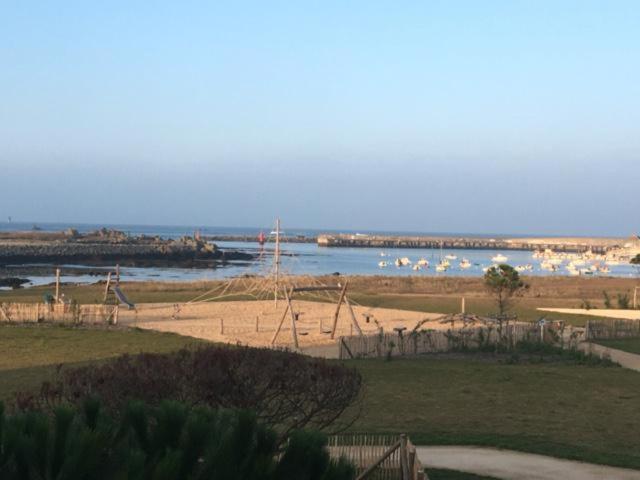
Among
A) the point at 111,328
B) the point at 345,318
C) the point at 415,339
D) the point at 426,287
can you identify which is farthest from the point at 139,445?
the point at 426,287

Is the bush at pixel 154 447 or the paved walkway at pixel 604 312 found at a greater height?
the bush at pixel 154 447

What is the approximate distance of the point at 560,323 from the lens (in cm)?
2447

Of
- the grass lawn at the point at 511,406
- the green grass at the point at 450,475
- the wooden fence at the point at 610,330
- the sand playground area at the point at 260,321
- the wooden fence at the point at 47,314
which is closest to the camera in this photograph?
the green grass at the point at 450,475

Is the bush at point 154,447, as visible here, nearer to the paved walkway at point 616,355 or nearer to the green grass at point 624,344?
the paved walkway at point 616,355

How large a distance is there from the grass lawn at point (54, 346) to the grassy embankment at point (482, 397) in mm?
25

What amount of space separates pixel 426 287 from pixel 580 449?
124 feet

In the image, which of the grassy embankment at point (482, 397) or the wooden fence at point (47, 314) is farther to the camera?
the wooden fence at point (47, 314)

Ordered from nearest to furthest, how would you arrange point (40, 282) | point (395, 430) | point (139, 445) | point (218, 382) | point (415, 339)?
point (139, 445), point (218, 382), point (395, 430), point (415, 339), point (40, 282)

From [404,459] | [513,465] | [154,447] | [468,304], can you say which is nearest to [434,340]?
[513,465]

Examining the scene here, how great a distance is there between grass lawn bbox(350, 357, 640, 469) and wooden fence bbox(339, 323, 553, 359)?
781mm

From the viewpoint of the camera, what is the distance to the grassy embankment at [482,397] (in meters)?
12.1

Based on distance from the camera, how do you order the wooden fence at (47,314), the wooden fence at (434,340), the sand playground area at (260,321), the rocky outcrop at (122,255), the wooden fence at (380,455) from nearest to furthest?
the wooden fence at (380,455)
the wooden fence at (434,340)
the sand playground area at (260,321)
the wooden fence at (47,314)
the rocky outcrop at (122,255)

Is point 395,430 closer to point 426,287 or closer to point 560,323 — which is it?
point 560,323

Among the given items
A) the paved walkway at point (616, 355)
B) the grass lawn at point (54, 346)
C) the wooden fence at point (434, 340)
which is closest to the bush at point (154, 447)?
the grass lawn at point (54, 346)
